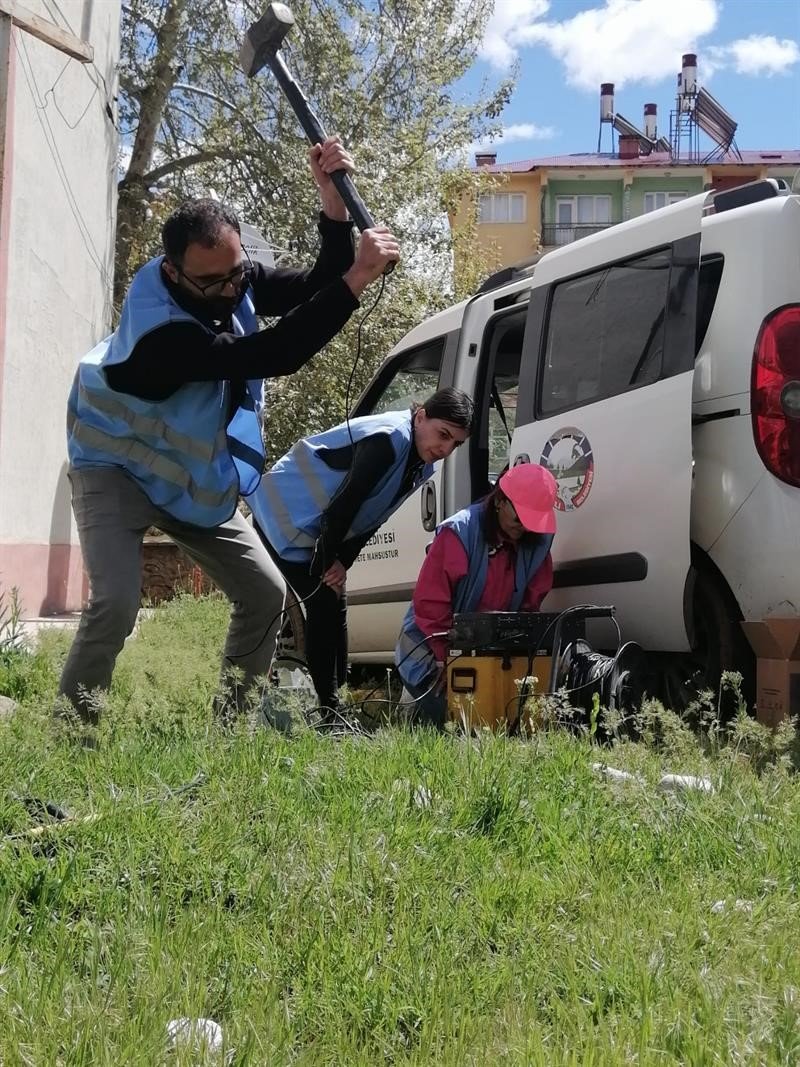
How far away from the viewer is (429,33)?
19.3 meters

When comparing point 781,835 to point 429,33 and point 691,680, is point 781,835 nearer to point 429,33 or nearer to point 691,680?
point 691,680

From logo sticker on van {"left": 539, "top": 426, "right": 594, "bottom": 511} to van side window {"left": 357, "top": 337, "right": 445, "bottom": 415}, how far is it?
4.71ft

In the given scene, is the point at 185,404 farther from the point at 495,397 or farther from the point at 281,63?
the point at 495,397

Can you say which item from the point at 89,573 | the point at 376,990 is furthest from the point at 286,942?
the point at 89,573

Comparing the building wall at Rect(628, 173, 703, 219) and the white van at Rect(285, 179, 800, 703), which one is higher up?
the building wall at Rect(628, 173, 703, 219)

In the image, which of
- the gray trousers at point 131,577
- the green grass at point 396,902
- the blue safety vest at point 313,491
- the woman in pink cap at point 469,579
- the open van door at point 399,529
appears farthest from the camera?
the open van door at point 399,529

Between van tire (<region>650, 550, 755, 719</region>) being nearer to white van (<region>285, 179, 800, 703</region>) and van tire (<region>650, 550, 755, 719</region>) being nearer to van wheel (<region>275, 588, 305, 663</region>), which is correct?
white van (<region>285, 179, 800, 703</region>)

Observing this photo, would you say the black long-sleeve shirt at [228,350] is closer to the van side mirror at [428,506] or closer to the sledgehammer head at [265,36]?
the sledgehammer head at [265,36]

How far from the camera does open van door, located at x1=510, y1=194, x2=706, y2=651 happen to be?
445 centimetres

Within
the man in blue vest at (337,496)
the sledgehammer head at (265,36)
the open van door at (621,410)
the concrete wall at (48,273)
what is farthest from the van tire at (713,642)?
the concrete wall at (48,273)

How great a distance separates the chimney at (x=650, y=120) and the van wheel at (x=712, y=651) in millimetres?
51158

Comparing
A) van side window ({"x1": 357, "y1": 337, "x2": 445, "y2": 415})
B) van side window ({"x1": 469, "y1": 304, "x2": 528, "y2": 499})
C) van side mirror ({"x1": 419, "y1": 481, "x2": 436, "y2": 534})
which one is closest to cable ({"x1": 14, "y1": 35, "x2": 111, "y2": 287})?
van side window ({"x1": 357, "y1": 337, "x2": 445, "y2": 415})

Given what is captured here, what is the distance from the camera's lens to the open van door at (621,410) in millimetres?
4445

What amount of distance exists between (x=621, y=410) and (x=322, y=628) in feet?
5.04
